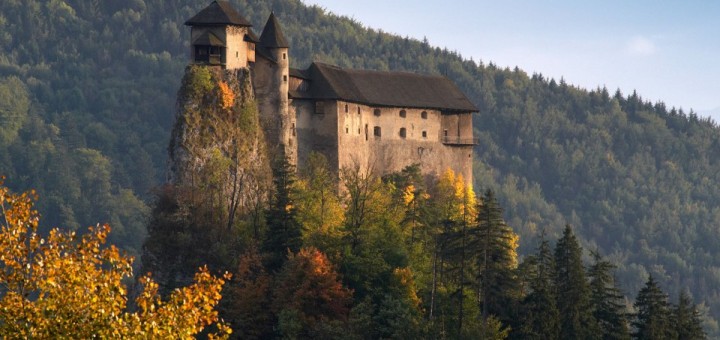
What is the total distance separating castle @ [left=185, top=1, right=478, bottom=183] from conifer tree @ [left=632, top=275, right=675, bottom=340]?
72.5 feet

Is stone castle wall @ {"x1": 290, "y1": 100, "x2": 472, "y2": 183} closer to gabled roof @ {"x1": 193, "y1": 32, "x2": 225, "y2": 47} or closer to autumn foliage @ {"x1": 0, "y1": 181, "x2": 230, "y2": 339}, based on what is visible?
gabled roof @ {"x1": 193, "y1": 32, "x2": 225, "y2": 47}

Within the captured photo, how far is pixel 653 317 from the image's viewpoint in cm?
9688

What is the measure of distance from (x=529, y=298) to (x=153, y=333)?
50.1 m

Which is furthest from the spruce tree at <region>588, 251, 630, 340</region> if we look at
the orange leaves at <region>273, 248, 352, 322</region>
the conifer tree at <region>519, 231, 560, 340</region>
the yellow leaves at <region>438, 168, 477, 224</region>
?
the orange leaves at <region>273, 248, 352, 322</region>

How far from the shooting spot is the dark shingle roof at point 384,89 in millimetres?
111562

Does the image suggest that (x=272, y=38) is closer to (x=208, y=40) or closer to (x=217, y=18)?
(x=217, y=18)

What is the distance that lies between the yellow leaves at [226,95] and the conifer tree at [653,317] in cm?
2739

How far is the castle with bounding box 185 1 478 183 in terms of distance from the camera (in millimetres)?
105125

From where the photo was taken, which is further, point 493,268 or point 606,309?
point 606,309

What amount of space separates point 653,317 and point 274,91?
2763 cm

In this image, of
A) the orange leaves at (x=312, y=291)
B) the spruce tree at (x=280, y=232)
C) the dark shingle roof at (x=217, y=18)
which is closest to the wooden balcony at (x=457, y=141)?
the dark shingle roof at (x=217, y=18)

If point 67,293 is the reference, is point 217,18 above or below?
above

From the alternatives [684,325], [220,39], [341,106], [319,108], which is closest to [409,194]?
[341,106]

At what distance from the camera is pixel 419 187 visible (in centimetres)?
11500
